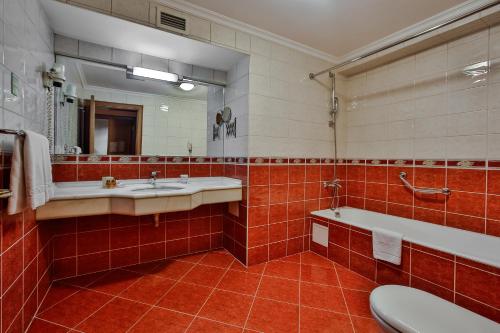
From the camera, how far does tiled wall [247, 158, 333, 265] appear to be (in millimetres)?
2230

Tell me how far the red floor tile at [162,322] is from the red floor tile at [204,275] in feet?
1.29

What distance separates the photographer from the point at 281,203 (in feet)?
7.82

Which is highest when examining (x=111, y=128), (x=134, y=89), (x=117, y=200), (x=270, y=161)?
(x=134, y=89)

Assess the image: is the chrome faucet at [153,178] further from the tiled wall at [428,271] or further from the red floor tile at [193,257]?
the tiled wall at [428,271]

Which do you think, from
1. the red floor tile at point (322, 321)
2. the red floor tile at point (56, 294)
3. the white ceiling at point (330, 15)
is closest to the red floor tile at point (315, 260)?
the red floor tile at point (322, 321)

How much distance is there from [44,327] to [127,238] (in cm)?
83

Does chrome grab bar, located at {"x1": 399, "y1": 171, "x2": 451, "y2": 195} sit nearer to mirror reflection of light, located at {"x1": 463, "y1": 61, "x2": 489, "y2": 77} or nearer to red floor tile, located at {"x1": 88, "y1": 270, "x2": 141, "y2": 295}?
mirror reflection of light, located at {"x1": 463, "y1": 61, "x2": 489, "y2": 77}

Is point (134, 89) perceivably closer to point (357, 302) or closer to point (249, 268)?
point (249, 268)

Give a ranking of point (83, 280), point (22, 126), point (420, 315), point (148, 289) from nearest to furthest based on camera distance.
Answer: point (420, 315) → point (22, 126) → point (148, 289) → point (83, 280)

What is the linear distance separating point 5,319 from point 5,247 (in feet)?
1.12

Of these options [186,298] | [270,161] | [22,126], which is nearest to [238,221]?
[270,161]

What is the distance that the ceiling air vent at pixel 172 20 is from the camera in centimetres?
180

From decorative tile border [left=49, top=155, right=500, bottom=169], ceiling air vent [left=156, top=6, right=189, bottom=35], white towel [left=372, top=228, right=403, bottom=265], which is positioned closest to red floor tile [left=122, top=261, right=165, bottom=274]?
decorative tile border [left=49, top=155, right=500, bottom=169]

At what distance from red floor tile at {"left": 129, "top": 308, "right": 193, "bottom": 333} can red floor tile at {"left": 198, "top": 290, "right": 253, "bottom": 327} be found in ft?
0.40
